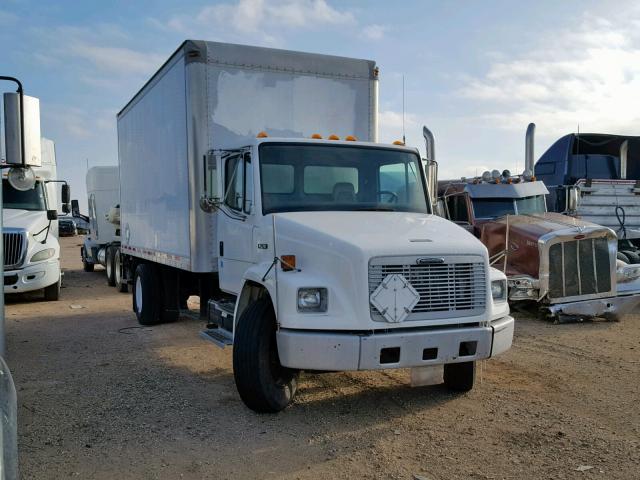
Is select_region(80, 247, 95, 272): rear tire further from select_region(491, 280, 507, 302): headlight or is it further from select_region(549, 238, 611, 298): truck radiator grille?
select_region(491, 280, 507, 302): headlight

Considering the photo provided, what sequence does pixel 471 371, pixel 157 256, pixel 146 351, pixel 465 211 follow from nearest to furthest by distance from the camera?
pixel 471 371, pixel 146 351, pixel 157 256, pixel 465 211

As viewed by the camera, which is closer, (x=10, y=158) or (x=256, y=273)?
(x=10, y=158)

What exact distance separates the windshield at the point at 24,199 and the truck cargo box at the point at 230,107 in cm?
630

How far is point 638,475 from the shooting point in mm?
4059

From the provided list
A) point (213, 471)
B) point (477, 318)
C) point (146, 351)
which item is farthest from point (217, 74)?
point (213, 471)

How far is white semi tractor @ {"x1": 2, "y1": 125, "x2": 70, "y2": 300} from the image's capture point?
12.0 m

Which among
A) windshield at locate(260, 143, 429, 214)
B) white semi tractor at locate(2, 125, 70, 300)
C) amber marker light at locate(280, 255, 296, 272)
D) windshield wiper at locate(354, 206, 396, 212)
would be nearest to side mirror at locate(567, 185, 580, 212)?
windshield at locate(260, 143, 429, 214)

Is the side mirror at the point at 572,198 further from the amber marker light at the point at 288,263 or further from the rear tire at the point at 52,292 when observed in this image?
the rear tire at the point at 52,292

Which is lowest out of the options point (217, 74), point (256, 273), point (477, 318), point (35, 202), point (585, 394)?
point (585, 394)

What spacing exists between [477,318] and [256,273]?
1.91 meters

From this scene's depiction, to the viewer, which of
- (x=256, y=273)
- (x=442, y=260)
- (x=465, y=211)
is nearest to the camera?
(x=442, y=260)

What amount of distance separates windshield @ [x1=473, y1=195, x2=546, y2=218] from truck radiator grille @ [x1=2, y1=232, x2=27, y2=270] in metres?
8.79

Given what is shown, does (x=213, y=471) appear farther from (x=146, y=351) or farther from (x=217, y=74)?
(x=217, y=74)

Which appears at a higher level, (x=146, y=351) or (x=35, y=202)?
(x=35, y=202)
